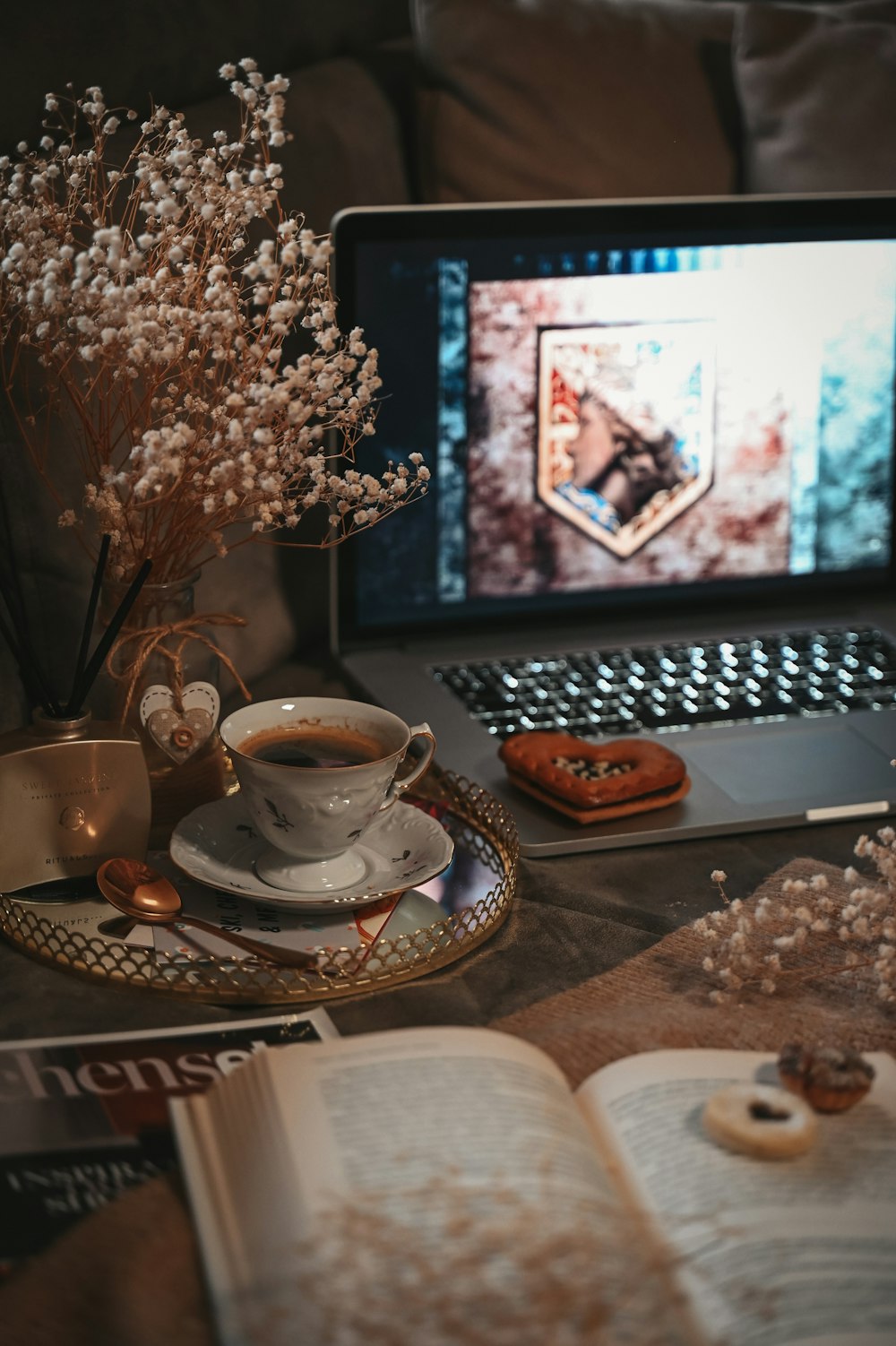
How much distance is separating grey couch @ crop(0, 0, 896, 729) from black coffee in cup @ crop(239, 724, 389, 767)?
32 centimetres

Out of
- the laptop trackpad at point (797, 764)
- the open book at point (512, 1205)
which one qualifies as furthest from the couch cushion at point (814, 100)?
the open book at point (512, 1205)

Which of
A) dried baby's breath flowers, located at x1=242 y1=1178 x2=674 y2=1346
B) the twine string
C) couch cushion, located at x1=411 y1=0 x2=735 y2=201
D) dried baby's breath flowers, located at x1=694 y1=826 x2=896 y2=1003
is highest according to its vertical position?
couch cushion, located at x1=411 y1=0 x2=735 y2=201

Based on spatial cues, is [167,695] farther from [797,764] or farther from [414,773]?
[797,764]

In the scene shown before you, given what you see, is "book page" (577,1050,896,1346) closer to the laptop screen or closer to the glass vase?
the glass vase

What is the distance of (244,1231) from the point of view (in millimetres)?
571

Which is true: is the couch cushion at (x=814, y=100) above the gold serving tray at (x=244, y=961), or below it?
above

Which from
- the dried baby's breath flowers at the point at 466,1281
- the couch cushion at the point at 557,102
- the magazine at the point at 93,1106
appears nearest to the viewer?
the dried baby's breath flowers at the point at 466,1281

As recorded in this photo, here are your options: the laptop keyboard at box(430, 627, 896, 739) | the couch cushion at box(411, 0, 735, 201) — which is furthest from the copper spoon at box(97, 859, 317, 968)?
the couch cushion at box(411, 0, 735, 201)

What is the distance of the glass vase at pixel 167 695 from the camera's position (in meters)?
0.93

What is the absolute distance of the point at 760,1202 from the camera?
1.98ft

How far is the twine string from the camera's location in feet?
3.01

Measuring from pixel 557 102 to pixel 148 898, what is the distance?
92 centimetres

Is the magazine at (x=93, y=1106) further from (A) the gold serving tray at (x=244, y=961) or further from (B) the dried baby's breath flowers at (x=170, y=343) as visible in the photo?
(B) the dried baby's breath flowers at (x=170, y=343)

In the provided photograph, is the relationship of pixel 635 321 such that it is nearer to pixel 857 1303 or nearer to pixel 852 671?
pixel 852 671
